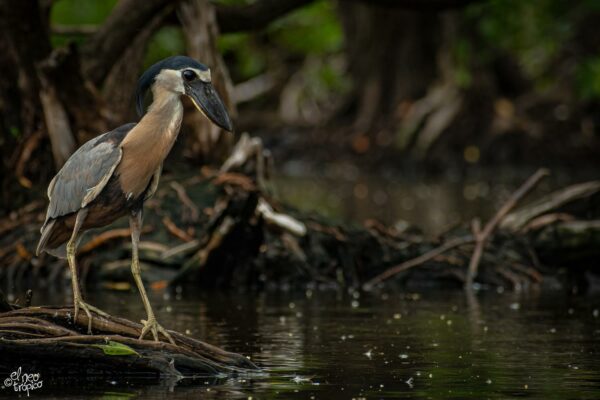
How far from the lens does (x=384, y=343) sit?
10086 mm

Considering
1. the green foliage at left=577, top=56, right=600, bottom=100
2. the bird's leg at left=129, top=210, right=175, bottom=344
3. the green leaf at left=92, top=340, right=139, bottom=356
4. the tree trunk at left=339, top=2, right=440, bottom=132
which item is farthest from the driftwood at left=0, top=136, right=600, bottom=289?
the tree trunk at left=339, top=2, right=440, bottom=132

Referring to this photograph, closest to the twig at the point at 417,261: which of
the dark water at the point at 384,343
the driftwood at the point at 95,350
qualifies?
the dark water at the point at 384,343

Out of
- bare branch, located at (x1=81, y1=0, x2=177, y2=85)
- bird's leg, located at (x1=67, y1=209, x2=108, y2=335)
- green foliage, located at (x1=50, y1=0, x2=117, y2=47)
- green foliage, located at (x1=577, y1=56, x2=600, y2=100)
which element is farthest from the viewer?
green foliage, located at (x1=577, y1=56, x2=600, y2=100)

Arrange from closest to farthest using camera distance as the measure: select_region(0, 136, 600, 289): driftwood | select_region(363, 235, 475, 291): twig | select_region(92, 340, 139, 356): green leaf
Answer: select_region(92, 340, 139, 356): green leaf < select_region(363, 235, 475, 291): twig < select_region(0, 136, 600, 289): driftwood

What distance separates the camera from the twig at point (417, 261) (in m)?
14.0

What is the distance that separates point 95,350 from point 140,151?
1128 millimetres

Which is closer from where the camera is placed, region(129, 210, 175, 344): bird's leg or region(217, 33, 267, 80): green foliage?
region(129, 210, 175, 344): bird's leg

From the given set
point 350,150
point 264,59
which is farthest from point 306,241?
point 264,59

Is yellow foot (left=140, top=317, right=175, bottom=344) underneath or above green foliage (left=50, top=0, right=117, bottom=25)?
underneath

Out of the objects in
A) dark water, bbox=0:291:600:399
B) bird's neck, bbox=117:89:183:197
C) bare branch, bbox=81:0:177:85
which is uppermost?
bare branch, bbox=81:0:177:85

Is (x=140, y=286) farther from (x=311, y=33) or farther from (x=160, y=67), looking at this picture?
(x=311, y=33)

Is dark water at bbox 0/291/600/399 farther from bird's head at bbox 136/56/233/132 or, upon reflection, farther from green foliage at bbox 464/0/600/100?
green foliage at bbox 464/0/600/100

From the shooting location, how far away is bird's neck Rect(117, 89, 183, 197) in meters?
8.38

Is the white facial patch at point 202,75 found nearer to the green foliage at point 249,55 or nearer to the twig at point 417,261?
the twig at point 417,261
